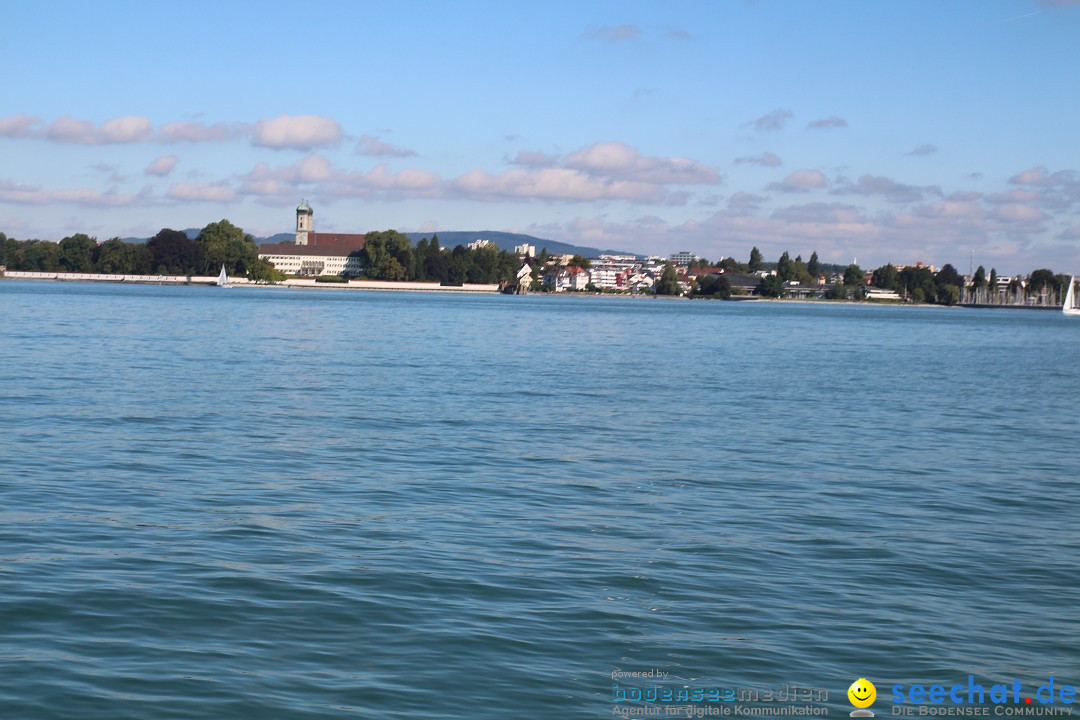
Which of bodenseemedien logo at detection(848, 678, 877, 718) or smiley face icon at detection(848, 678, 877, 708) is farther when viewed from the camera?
smiley face icon at detection(848, 678, 877, 708)

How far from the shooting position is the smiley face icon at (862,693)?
8164mm

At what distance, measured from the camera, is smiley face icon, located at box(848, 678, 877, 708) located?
816 cm

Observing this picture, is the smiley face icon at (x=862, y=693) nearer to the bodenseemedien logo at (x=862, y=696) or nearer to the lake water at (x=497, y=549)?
the bodenseemedien logo at (x=862, y=696)

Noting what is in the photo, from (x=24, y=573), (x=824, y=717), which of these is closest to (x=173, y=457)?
(x=24, y=573)

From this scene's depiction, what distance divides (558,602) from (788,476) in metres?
8.41

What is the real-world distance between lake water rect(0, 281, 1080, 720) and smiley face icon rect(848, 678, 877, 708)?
0.12 meters

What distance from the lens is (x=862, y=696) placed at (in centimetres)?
824

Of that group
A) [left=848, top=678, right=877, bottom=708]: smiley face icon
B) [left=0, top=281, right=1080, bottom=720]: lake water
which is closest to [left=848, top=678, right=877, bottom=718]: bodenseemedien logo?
[left=848, top=678, right=877, bottom=708]: smiley face icon

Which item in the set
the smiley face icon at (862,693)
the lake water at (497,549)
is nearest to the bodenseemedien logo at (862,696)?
the smiley face icon at (862,693)

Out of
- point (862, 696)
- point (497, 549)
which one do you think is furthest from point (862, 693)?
point (497, 549)

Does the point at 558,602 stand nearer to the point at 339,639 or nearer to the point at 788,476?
the point at 339,639

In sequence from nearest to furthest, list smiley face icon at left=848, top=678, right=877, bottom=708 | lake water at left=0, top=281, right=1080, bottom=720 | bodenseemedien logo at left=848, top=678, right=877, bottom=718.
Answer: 1. bodenseemedien logo at left=848, top=678, right=877, bottom=718
2. smiley face icon at left=848, top=678, right=877, bottom=708
3. lake water at left=0, top=281, right=1080, bottom=720

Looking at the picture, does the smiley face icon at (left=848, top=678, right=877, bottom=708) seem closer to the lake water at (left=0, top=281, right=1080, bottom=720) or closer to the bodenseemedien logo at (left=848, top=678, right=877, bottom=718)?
the bodenseemedien logo at (left=848, top=678, right=877, bottom=718)

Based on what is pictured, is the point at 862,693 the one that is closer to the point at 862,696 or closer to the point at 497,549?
the point at 862,696
